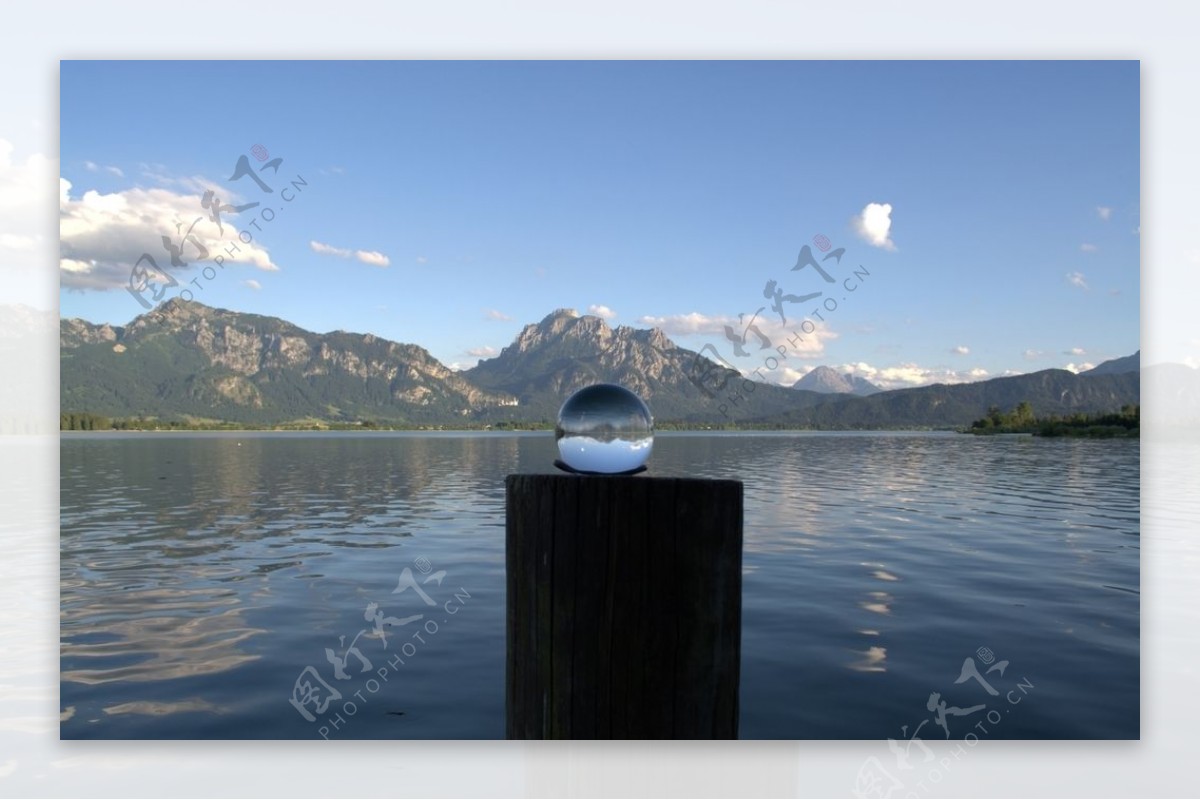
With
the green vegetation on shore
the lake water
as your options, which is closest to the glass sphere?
the lake water

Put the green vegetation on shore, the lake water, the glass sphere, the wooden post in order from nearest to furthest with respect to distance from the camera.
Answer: the wooden post < the glass sphere < the lake water < the green vegetation on shore

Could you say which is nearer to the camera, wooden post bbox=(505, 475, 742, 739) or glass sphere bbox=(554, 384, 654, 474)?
wooden post bbox=(505, 475, 742, 739)

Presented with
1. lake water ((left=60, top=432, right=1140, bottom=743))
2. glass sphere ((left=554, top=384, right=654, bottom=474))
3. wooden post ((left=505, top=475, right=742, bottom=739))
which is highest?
glass sphere ((left=554, top=384, right=654, bottom=474))

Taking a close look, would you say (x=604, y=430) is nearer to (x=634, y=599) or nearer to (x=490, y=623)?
(x=634, y=599)

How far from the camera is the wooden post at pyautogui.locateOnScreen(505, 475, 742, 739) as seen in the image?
2.71m

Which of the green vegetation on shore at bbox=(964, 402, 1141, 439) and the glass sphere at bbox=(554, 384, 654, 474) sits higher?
the glass sphere at bbox=(554, 384, 654, 474)

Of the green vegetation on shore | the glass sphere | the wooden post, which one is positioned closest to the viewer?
the wooden post

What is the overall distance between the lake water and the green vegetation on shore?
4931 centimetres

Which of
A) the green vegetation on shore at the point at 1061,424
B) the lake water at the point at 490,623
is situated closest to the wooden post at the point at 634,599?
the lake water at the point at 490,623

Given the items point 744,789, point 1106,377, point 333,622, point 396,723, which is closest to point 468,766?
point 396,723

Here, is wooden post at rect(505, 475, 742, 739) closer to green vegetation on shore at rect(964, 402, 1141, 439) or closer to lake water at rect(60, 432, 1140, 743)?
lake water at rect(60, 432, 1140, 743)

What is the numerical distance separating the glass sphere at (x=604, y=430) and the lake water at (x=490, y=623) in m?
5.21

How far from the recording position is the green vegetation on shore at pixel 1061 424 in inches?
2948

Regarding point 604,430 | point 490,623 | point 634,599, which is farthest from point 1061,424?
point 634,599
